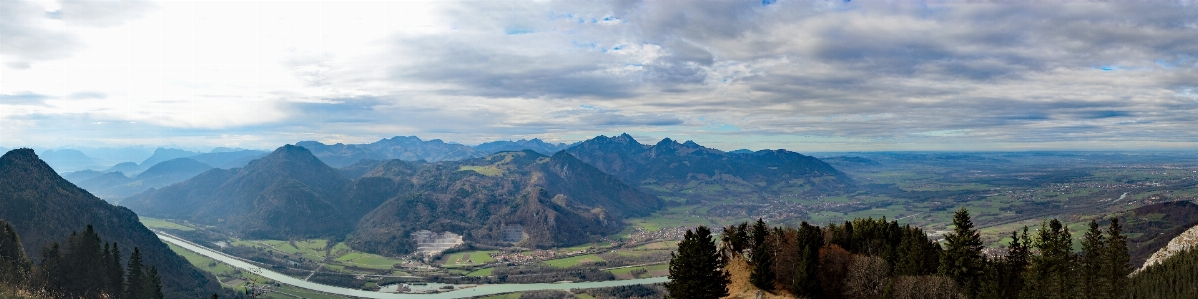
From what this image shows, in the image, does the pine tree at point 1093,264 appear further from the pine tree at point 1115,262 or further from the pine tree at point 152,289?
the pine tree at point 152,289

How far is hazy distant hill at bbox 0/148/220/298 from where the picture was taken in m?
134

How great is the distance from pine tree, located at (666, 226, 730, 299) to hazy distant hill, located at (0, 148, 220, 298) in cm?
13607

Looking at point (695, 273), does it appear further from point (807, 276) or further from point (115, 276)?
point (115, 276)

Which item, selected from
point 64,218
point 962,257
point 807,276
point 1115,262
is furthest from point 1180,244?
point 64,218

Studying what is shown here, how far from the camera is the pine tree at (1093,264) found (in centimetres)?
5256

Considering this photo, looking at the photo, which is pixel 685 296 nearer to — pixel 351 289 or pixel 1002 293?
pixel 1002 293

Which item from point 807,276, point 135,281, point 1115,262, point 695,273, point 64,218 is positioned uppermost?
point 695,273

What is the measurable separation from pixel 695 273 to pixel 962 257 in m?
27.5

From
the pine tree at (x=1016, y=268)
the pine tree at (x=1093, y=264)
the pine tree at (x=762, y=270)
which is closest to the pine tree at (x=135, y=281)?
the pine tree at (x=762, y=270)

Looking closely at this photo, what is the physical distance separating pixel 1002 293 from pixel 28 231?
19135cm

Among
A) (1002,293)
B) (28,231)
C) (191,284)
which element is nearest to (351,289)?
(191,284)

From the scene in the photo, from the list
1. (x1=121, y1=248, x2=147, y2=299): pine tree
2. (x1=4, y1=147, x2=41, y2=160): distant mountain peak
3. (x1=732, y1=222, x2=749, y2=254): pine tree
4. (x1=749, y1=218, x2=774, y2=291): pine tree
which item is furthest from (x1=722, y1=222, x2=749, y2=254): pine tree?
(x1=4, y1=147, x2=41, y2=160): distant mountain peak

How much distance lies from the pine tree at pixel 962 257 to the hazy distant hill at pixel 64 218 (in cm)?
15650

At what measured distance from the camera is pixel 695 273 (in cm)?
4831
